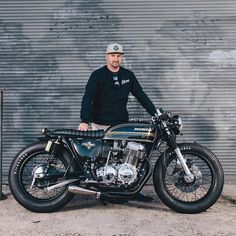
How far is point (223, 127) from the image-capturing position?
6.69 m

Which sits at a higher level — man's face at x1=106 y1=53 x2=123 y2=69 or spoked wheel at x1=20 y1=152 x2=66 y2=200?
man's face at x1=106 y1=53 x2=123 y2=69

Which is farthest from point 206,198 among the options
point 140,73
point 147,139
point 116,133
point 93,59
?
point 93,59

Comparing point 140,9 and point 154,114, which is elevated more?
point 140,9

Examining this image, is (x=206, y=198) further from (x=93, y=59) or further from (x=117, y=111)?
(x=93, y=59)

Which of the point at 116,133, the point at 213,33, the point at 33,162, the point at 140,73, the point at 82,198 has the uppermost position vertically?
the point at 213,33

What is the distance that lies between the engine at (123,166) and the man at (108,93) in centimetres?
48

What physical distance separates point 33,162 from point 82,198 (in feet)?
2.76

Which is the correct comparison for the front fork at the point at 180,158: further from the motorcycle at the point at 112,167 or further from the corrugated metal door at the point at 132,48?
the corrugated metal door at the point at 132,48

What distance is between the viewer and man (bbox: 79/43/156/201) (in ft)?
17.3

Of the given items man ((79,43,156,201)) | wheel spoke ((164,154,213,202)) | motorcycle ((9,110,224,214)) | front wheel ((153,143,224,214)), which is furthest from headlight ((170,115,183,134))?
man ((79,43,156,201))

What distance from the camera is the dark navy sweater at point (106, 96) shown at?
5.27m

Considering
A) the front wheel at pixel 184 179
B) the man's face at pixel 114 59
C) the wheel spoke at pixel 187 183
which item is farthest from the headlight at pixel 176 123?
the man's face at pixel 114 59

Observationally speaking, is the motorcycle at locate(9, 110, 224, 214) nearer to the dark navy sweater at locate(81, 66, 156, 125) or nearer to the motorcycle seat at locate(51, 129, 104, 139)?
the motorcycle seat at locate(51, 129, 104, 139)

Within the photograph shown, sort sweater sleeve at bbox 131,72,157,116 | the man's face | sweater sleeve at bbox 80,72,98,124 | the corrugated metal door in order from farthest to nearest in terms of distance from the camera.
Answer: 1. the corrugated metal door
2. sweater sleeve at bbox 131,72,157,116
3. the man's face
4. sweater sleeve at bbox 80,72,98,124
